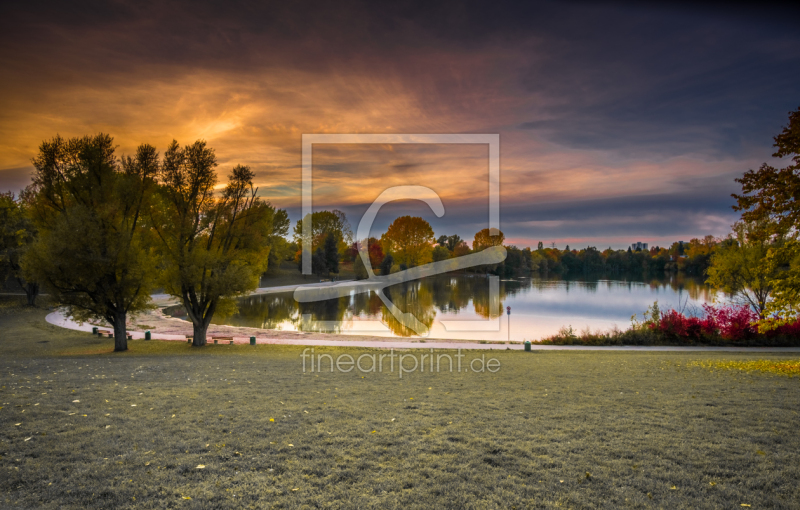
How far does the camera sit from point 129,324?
27.7 metres

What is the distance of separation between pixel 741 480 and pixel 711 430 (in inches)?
74.3

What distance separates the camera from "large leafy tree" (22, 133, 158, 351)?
54.9 feet

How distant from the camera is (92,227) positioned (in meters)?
17.0

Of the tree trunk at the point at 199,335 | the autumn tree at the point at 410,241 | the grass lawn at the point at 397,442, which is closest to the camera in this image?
the grass lawn at the point at 397,442

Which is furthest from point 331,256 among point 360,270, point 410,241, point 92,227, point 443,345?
point 92,227

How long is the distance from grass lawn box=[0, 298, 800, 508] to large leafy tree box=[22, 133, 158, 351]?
23.8 feet

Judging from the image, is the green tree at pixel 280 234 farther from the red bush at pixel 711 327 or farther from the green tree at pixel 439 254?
the red bush at pixel 711 327

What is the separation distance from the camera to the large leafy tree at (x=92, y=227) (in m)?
16.7

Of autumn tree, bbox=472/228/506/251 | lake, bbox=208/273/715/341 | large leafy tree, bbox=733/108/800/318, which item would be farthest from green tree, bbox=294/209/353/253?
large leafy tree, bbox=733/108/800/318

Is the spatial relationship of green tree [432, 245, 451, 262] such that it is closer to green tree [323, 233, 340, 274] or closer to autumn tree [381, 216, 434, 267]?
autumn tree [381, 216, 434, 267]

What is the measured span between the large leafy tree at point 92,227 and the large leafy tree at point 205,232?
3.66ft

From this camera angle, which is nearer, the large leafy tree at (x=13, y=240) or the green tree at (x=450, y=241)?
the large leafy tree at (x=13, y=240)

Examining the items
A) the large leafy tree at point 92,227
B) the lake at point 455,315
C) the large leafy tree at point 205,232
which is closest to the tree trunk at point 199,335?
the large leafy tree at point 205,232

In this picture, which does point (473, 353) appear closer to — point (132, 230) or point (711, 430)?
point (711, 430)
